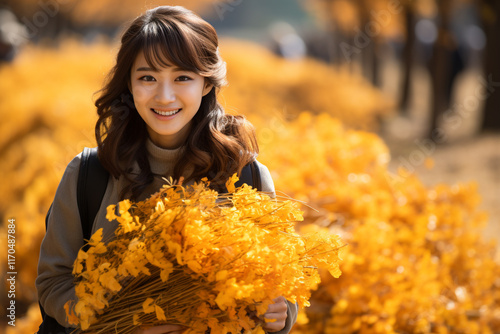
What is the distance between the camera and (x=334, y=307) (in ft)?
10.2

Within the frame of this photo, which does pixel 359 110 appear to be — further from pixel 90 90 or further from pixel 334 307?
pixel 334 307

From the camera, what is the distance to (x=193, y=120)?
74.8 inches

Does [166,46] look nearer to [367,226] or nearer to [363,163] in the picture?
[367,226]

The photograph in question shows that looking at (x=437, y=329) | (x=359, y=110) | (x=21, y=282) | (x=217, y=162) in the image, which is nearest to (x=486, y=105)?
(x=359, y=110)

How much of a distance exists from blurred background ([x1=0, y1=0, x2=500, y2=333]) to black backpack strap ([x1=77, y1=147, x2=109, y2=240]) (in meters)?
0.44

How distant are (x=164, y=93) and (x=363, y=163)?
118 inches


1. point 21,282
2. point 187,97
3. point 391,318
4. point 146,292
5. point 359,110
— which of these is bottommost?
point 359,110

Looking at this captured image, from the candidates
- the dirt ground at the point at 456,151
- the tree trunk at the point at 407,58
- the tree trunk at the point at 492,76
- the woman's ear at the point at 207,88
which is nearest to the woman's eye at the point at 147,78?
the woman's ear at the point at 207,88

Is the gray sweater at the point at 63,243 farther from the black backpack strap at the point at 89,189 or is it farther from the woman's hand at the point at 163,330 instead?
the woman's hand at the point at 163,330

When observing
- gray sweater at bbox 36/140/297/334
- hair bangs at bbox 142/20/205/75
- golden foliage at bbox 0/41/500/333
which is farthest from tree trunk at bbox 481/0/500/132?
hair bangs at bbox 142/20/205/75

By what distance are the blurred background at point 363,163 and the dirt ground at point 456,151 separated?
0.11ft

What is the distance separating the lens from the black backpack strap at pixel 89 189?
5.72 feet

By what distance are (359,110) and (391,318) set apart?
8850 millimetres

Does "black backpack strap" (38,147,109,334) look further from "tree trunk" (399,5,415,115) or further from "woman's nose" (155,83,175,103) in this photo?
"tree trunk" (399,5,415,115)
